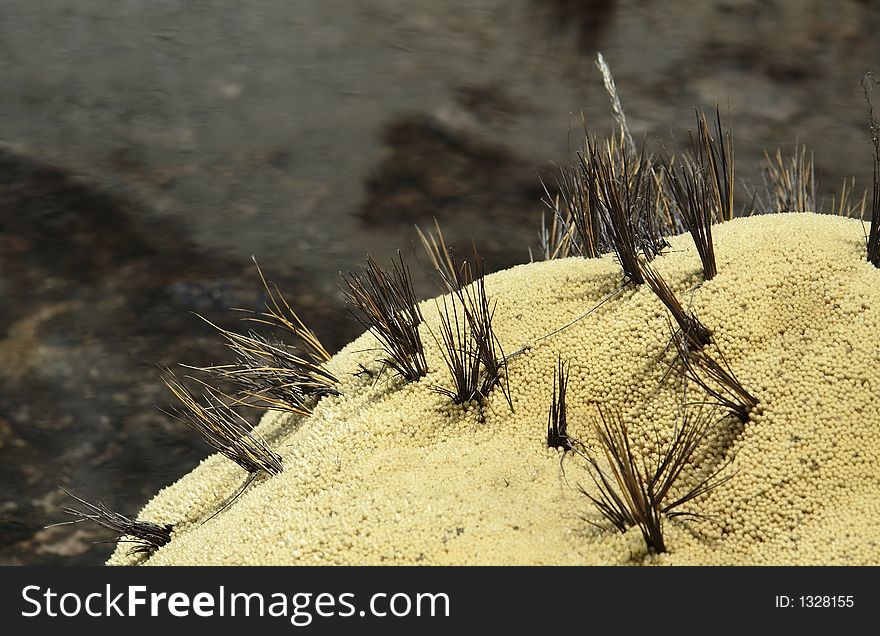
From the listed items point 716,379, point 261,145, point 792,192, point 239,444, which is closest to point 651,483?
point 716,379

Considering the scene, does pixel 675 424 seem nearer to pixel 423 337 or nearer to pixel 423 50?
pixel 423 337

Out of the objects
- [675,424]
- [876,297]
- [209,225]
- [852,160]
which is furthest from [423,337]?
[852,160]

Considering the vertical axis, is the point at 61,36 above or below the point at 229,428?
above

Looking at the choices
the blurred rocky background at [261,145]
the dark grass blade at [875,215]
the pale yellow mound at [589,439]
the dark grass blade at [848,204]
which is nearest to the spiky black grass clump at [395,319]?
the pale yellow mound at [589,439]

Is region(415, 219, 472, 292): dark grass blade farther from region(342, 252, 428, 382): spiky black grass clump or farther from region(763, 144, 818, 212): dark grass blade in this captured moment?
region(763, 144, 818, 212): dark grass blade

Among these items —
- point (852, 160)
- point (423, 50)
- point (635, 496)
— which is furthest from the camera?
point (423, 50)

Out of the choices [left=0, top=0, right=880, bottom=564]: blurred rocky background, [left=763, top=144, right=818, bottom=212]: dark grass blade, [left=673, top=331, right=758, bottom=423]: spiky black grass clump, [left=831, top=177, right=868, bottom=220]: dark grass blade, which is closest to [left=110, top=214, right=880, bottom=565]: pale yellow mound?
[left=673, top=331, right=758, bottom=423]: spiky black grass clump
